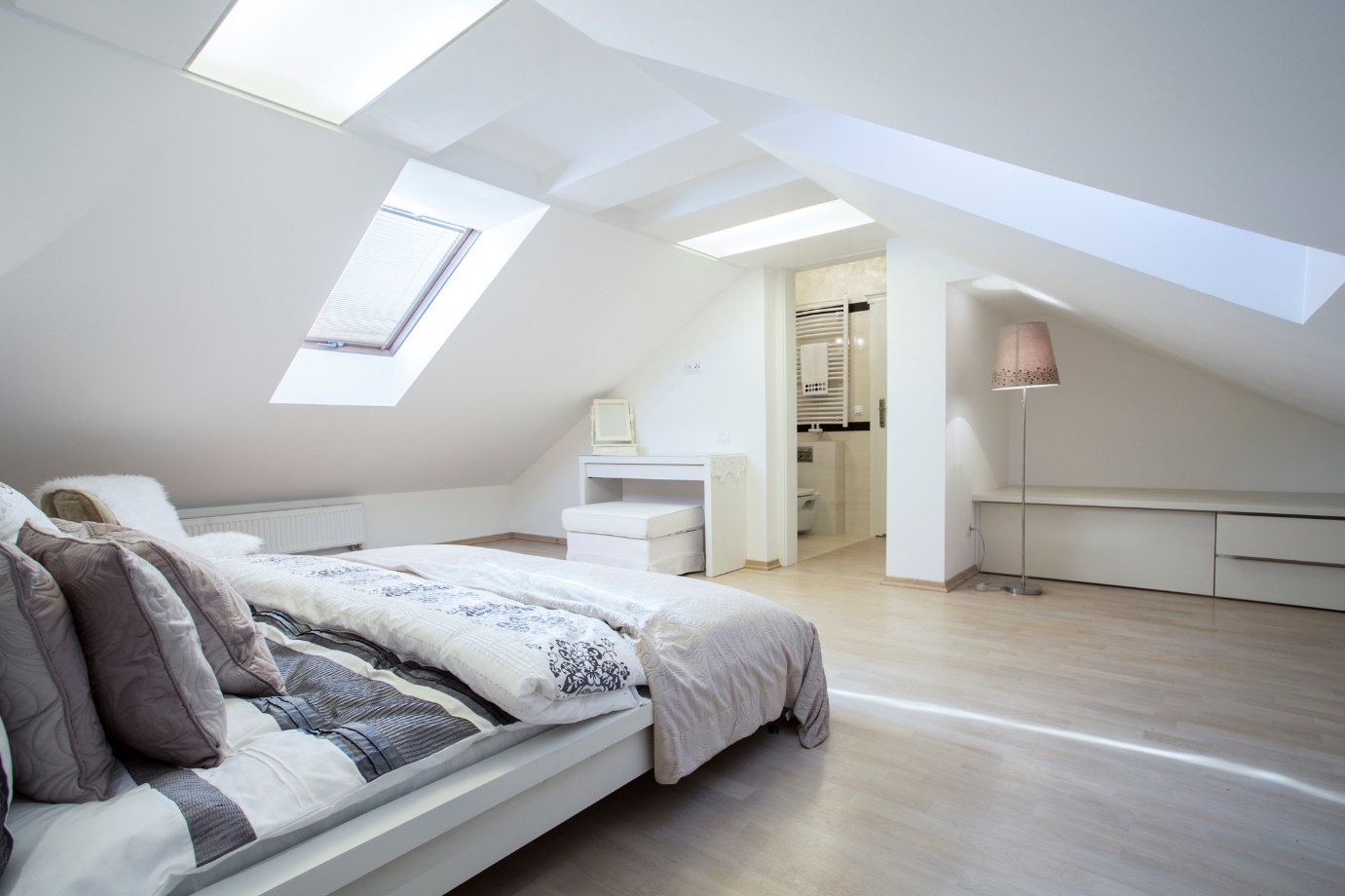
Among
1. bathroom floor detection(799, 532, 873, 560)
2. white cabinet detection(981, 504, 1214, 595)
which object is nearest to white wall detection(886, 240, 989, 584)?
white cabinet detection(981, 504, 1214, 595)

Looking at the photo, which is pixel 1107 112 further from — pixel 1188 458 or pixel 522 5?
A: pixel 1188 458

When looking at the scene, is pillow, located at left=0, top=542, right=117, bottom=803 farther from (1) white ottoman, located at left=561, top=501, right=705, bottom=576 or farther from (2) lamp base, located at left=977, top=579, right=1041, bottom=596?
(2) lamp base, located at left=977, top=579, right=1041, bottom=596

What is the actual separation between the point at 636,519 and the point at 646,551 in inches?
9.0

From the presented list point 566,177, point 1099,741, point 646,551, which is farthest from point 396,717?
point 646,551

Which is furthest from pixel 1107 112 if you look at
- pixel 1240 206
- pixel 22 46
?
pixel 22 46

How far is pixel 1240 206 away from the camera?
41.3 inches

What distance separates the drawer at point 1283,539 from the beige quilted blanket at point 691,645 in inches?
125

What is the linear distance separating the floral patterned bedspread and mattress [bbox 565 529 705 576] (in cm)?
230

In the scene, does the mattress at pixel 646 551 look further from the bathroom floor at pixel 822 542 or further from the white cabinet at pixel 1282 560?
the white cabinet at pixel 1282 560

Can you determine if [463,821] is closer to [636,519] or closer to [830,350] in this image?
[636,519]

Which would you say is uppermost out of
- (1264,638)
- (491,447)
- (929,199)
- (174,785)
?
(929,199)

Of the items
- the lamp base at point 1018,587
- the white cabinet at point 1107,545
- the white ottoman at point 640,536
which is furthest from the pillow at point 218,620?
the white cabinet at point 1107,545

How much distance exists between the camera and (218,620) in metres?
1.42

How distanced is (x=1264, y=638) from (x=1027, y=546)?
4.78 feet
